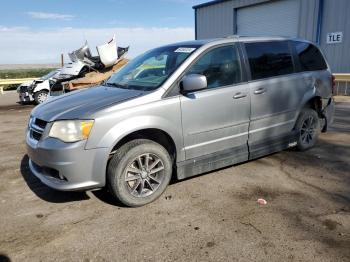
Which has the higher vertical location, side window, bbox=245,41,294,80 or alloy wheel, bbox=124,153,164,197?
side window, bbox=245,41,294,80

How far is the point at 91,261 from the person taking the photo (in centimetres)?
296

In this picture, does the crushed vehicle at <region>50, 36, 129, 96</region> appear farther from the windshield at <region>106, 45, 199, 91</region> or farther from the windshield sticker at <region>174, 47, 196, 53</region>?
the windshield sticker at <region>174, 47, 196, 53</region>

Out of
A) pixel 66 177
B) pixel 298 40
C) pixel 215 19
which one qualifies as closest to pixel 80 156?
pixel 66 177

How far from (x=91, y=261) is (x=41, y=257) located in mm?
460

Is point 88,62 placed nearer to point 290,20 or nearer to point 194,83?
point 290,20

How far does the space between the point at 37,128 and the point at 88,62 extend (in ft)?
32.8

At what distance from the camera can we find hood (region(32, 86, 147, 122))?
3.69 meters

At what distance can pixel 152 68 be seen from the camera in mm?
4668

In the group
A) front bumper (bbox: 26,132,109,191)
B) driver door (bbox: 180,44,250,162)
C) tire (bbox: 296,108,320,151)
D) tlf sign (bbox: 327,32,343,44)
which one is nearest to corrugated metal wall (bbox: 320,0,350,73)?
tlf sign (bbox: 327,32,343,44)

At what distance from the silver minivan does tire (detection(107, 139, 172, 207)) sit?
1 cm

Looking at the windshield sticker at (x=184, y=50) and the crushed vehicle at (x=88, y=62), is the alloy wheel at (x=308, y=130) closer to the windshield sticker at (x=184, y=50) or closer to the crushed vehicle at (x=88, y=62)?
the windshield sticker at (x=184, y=50)

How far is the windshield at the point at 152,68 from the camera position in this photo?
423cm

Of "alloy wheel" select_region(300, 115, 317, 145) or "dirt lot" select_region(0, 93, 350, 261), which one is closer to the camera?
"dirt lot" select_region(0, 93, 350, 261)

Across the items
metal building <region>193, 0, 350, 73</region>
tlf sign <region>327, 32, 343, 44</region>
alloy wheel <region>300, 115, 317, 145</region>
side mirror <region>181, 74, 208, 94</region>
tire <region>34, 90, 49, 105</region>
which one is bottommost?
tire <region>34, 90, 49, 105</region>
